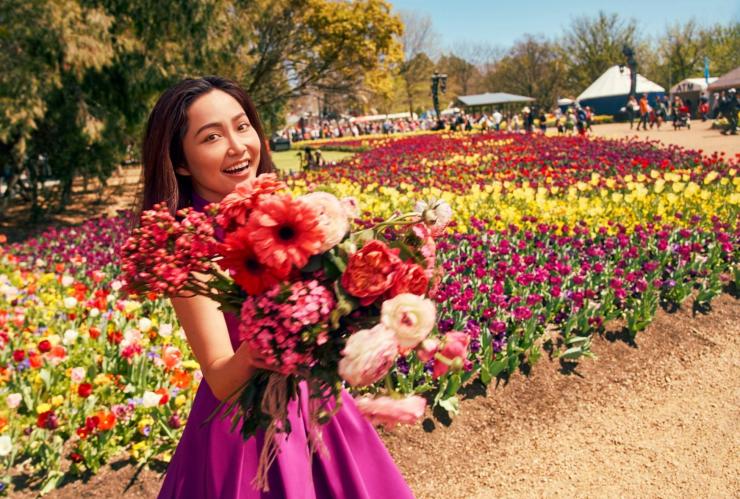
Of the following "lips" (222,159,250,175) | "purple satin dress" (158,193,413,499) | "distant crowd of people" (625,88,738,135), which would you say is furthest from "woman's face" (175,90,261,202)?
"distant crowd of people" (625,88,738,135)

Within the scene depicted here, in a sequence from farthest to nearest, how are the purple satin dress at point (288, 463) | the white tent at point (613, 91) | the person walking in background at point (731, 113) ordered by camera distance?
the white tent at point (613, 91) → the person walking in background at point (731, 113) → the purple satin dress at point (288, 463)

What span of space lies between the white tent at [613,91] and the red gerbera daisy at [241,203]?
149ft

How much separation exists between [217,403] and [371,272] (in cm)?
80

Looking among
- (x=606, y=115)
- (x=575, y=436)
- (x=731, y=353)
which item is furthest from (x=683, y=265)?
(x=606, y=115)

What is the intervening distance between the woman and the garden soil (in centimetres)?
153

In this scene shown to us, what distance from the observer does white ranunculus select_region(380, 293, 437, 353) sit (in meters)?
1.14

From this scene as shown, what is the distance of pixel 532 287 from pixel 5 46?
9693mm

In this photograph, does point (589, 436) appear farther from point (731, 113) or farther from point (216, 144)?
point (731, 113)

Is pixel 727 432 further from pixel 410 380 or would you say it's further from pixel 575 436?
pixel 410 380

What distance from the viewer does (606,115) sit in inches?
1724

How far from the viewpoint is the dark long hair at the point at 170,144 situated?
175cm

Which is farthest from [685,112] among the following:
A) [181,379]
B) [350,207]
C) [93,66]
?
[350,207]

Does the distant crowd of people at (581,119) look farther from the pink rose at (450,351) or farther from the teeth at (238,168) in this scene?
the pink rose at (450,351)

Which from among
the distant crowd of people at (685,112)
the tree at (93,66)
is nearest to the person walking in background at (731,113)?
the distant crowd of people at (685,112)
